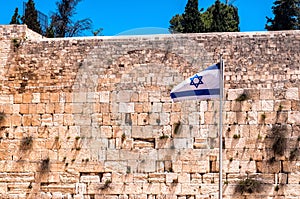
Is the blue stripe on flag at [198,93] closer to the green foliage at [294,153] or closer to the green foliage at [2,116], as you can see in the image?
the green foliage at [294,153]

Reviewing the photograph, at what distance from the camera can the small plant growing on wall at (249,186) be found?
12344 mm

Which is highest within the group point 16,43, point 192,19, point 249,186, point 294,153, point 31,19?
point 192,19

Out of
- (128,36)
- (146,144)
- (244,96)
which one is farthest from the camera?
(128,36)

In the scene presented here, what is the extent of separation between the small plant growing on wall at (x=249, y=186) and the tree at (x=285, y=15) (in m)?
16.1

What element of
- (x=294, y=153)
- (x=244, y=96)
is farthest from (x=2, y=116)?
(x=294, y=153)

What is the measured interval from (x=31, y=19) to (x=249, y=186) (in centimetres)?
1569

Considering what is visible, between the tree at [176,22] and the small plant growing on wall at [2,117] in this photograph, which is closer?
the small plant growing on wall at [2,117]

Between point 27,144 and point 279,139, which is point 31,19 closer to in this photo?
point 27,144

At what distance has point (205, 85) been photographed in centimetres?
1120

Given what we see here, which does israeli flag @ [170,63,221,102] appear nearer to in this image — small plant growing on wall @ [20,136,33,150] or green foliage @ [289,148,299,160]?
green foliage @ [289,148,299,160]

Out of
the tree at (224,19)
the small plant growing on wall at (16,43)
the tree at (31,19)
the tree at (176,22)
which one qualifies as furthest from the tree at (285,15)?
the small plant growing on wall at (16,43)

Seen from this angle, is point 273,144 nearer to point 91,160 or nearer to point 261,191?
point 261,191

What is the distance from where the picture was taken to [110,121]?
13047 millimetres

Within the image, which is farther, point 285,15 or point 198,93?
point 285,15
